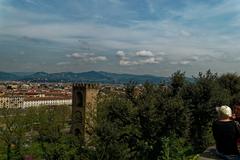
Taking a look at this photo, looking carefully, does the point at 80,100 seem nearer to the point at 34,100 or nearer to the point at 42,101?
the point at 42,101

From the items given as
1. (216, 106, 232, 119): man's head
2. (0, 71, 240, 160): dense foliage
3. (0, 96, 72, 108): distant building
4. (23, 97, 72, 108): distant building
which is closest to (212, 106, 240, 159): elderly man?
(216, 106, 232, 119): man's head

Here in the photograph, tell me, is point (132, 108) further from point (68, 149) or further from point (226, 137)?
point (226, 137)

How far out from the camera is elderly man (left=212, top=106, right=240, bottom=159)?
7.41 metres

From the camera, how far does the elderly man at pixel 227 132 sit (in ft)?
→ 24.3

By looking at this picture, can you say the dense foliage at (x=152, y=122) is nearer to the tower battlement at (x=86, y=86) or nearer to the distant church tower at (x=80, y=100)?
the distant church tower at (x=80, y=100)

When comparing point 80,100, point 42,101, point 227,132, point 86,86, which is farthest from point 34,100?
point 227,132

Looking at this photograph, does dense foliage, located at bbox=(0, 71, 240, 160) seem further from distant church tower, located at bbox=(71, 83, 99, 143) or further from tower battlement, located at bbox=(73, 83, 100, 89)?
tower battlement, located at bbox=(73, 83, 100, 89)

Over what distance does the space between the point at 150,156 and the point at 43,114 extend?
3138cm

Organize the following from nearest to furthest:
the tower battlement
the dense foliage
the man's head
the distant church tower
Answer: the man's head → the dense foliage → the distant church tower → the tower battlement

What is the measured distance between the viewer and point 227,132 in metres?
7.47

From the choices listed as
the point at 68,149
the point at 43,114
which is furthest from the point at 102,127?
the point at 43,114

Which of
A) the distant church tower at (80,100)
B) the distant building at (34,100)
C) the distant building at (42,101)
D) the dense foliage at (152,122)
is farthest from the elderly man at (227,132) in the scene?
the distant building at (42,101)

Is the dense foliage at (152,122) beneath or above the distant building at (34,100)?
above

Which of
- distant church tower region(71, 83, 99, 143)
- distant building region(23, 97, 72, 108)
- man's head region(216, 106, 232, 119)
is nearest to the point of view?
man's head region(216, 106, 232, 119)
